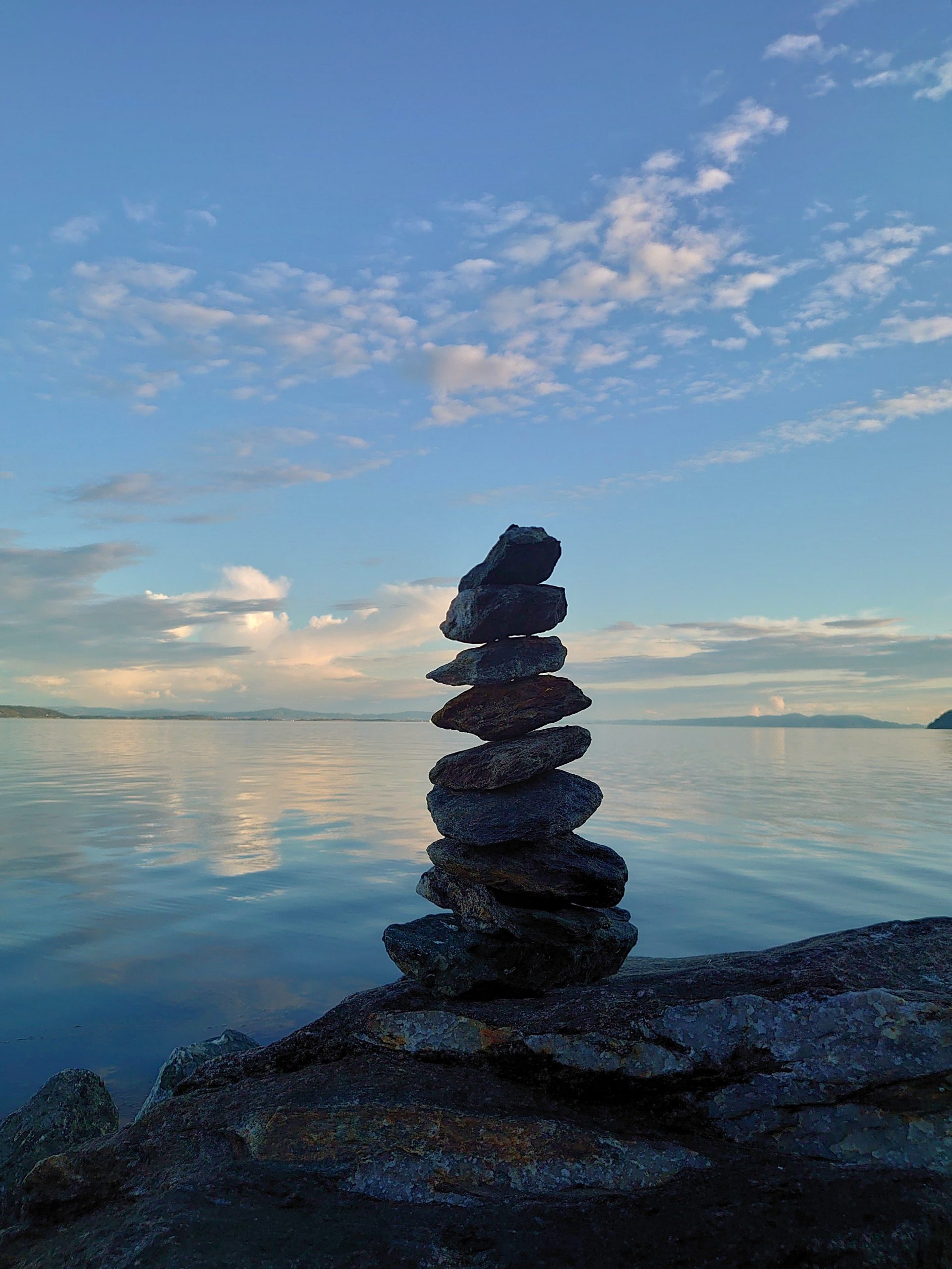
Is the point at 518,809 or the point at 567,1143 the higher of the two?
the point at 518,809

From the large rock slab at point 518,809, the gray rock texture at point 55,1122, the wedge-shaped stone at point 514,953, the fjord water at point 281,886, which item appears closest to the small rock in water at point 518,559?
the large rock slab at point 518,809

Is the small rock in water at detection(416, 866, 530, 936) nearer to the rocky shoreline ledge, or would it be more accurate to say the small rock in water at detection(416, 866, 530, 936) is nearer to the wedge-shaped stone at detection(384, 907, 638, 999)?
the wedge-shaped stone at detection(384, 907, 638, 999)

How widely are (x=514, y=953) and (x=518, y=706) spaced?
486 cm

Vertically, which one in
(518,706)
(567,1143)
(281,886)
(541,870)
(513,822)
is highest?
(518,706)

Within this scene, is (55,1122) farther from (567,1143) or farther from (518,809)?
(518,809)

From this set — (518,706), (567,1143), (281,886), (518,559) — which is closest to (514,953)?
(518,706)

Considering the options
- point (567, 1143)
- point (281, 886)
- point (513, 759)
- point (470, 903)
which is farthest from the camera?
point (281, 886)

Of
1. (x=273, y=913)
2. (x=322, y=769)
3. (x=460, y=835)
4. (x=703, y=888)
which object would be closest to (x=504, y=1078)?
(x=460, y=835)

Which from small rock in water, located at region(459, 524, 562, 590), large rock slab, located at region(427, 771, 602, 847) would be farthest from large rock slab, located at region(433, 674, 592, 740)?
small rock in water, located at region(459, 524, 562, 590)

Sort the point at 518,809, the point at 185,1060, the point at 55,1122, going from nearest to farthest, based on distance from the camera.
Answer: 1. the point at 55,1122
2. the point at 185,1060
3. the point at 518,809

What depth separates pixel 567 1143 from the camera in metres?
7.02

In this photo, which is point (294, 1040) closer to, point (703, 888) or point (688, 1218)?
point (688, 1218)

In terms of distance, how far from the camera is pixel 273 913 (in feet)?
73.7

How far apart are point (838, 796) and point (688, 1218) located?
52.1 meters
